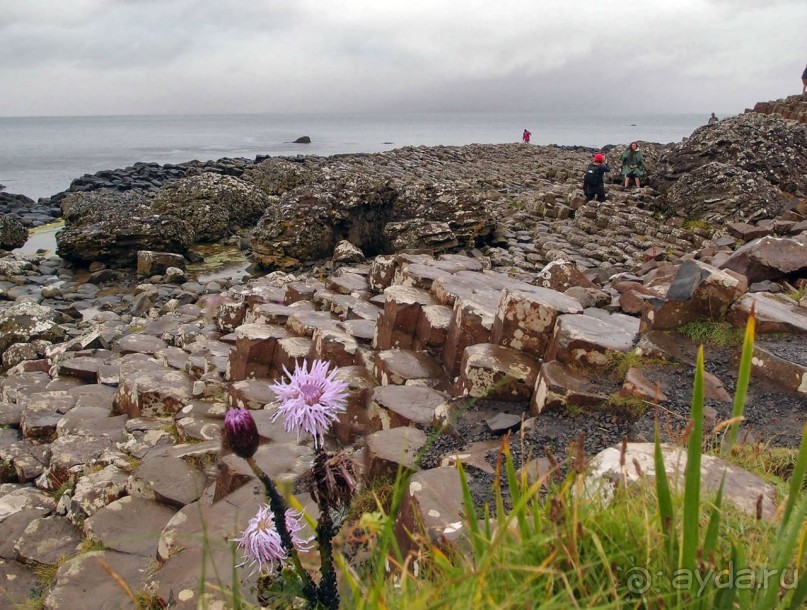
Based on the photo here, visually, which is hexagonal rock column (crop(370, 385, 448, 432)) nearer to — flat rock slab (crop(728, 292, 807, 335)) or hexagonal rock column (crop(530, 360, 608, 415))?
hexagonal rock column (crop(530, 360, 608, 415))

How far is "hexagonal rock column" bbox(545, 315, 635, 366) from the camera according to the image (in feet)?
16.3

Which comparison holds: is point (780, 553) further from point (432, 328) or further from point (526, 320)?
point (432, 328)

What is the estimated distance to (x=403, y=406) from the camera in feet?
17.3

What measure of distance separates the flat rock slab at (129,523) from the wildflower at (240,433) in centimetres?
354

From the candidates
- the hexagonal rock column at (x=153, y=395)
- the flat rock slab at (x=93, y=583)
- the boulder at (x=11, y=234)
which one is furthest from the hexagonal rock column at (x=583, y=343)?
the boulder at (x=11, y=234)

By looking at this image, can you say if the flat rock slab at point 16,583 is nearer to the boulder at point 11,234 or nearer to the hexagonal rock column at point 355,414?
the hexagonal rock column at point 355,414

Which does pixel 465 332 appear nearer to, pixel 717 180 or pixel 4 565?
pixel 4 565

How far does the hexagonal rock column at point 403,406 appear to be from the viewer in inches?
202

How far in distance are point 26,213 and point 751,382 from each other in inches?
1183

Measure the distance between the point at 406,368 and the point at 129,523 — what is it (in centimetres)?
270

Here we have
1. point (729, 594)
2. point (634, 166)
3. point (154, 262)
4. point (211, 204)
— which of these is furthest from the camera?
point (211, 204)

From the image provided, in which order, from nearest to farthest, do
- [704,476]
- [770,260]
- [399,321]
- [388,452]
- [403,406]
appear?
[704,476] < [388,452] < [403,406] < [399,321] < [770,260]

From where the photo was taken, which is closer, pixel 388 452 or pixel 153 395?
pixel 388 452

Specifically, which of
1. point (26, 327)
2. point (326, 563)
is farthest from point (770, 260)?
point (26, 327)
